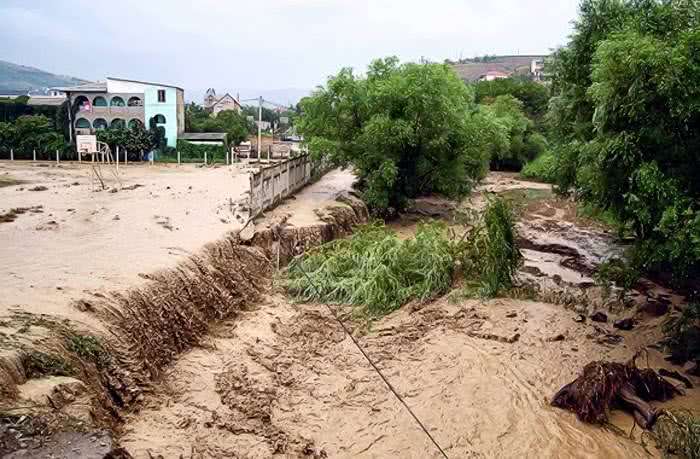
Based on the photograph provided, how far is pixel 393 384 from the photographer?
30.0ft

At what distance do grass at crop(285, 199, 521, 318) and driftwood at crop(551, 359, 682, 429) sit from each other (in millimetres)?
3861

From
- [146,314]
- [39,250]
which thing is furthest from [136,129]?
[146,314]

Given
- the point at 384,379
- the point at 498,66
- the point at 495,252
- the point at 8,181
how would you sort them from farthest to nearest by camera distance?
1. the point at 498,66
2. the point at 8,181
3. the point at 495,252
4. the point at 384,379

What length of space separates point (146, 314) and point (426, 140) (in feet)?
43.6

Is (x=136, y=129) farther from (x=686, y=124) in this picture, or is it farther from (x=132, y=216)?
(x=686, y=124)

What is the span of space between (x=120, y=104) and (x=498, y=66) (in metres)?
123

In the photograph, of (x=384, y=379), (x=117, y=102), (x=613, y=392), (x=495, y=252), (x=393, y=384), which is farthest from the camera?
(x=117, y=102)

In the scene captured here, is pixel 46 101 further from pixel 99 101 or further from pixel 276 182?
pixel 276 182

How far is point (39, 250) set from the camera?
12.1 metres

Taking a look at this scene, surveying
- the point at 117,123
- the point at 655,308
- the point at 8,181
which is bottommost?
the point at 655,308

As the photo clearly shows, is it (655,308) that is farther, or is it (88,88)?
(88,88)

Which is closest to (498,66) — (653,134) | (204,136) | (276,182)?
(204,136)

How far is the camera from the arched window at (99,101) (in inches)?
1724

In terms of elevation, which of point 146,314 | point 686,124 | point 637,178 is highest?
point 686,124
